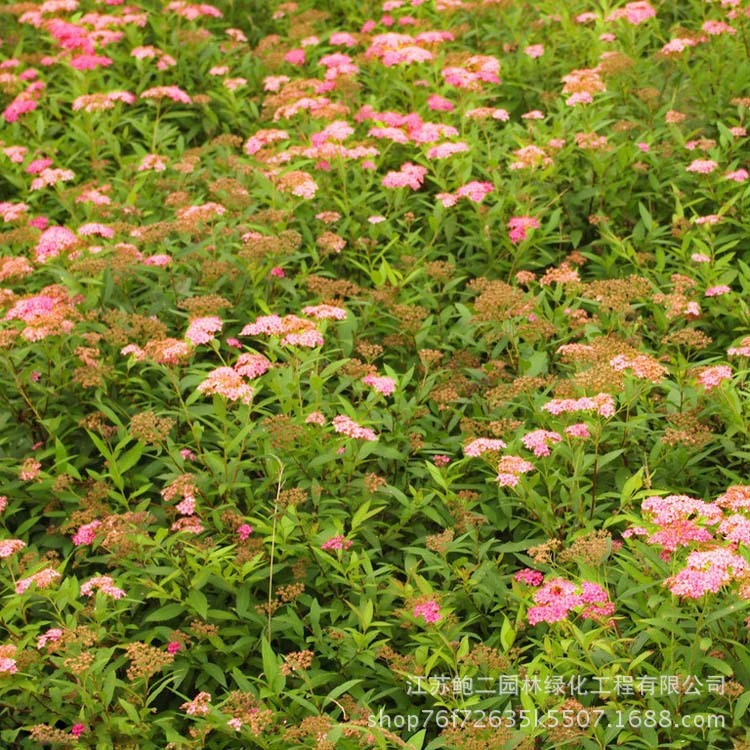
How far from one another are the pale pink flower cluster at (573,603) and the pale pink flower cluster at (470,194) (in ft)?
9.67

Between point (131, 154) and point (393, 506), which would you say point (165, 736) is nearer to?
point (393, 506)

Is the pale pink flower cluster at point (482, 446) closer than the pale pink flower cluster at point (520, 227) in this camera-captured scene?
Yes

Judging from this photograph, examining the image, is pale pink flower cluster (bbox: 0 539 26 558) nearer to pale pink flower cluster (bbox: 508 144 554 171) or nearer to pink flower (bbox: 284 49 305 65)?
pale pink flower cluster (bbox: 508 144 554 171)

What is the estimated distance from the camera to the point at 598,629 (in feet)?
12.5

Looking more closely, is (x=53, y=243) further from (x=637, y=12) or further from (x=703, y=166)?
(x=637, y=12)

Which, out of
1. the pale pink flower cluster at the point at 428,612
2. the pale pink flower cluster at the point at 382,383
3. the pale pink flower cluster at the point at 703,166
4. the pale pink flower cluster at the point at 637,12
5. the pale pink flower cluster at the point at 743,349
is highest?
the pale pink flower cluster at the point at 637,12

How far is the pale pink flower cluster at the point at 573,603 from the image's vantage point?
3855 mm

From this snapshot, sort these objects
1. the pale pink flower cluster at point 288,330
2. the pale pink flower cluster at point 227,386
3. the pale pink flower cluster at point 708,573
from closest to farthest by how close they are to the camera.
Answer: the pale pink flower cluster at point 708,573
the pale pink flower cluster at point 227,386
the pale pink flower cluster at point 288,330

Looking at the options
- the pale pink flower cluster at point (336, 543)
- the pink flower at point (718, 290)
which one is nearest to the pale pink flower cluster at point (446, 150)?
the pink flower at point (718, 290)

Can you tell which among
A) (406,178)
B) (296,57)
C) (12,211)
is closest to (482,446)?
(406,178)

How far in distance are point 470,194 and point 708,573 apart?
3.29 metres

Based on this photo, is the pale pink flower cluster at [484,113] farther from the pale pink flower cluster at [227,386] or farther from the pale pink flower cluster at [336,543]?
the pale pink flower cluster at [336,543]

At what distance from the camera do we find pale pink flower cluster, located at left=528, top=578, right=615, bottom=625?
12.6ft

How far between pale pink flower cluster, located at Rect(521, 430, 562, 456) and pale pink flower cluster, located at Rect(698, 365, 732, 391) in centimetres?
74
